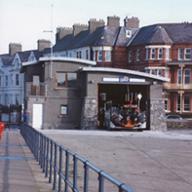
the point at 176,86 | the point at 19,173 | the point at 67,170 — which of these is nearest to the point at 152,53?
the point at 176,86

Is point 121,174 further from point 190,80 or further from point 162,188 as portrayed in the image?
point 190,80

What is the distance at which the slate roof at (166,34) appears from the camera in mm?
67750

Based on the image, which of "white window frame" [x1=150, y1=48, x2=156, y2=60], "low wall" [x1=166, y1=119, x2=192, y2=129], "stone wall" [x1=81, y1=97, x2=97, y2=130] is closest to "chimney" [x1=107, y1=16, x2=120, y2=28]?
"white window frame" [x1=150, y1=48, x2=156, y2=60]

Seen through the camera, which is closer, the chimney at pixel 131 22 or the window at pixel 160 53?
the window at pixel 160 53

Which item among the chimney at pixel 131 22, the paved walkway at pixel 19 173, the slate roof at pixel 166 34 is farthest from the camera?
the chimney at pixel 131 22

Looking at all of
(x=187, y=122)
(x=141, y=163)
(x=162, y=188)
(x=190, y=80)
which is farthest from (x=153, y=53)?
(x=162, y=188)

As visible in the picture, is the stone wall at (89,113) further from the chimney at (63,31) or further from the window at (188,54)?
the chimney at (63,31)

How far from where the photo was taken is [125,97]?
53562 mm

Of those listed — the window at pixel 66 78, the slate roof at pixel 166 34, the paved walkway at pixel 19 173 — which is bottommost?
the paved walkway at pixel 19 173

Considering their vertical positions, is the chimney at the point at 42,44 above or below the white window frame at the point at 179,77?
above

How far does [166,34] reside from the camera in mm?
68750

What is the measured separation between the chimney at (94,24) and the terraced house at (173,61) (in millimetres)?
9069

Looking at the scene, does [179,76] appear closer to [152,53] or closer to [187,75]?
[187,75]

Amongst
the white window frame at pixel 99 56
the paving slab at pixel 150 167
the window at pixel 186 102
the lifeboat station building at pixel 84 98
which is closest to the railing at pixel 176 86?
the window at pixel 186 102
